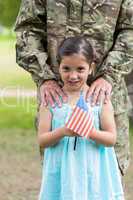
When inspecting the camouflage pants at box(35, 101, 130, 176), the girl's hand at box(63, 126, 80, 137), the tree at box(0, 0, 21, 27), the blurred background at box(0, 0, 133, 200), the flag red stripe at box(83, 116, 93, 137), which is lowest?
the blurred background at box(0, 0, 133, 200)

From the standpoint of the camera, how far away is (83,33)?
417 cm

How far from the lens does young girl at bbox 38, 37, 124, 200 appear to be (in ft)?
12.5

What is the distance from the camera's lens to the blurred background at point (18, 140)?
300 inches

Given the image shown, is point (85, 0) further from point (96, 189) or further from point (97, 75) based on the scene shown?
point (96, 189)

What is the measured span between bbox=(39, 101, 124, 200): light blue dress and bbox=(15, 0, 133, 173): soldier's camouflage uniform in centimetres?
36

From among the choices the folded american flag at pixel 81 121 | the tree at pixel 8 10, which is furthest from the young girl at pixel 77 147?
the tree at pixel 8 10

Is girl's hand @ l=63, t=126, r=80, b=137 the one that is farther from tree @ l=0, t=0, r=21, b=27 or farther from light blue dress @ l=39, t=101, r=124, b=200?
tree @ l=0, t=0, r=21, b=27

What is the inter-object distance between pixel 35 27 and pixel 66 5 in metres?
0.26

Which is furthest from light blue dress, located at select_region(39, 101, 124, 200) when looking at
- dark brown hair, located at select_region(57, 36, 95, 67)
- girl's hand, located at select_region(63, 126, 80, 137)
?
dark brown hair, located at select_region(57, 36, 95, 67)

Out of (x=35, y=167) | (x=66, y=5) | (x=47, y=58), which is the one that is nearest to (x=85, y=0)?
(x=66, y=5)

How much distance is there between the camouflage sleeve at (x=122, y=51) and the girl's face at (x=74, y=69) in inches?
13.3

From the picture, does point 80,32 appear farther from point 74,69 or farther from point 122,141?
point 122,141

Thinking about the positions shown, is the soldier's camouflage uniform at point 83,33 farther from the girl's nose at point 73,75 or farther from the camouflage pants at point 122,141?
the girl's nose at point 73,75

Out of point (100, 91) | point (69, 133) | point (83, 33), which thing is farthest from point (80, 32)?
point (69, 133)
